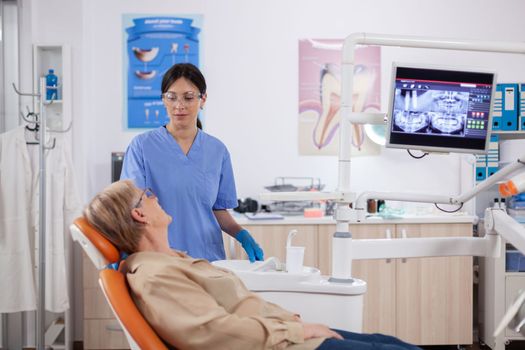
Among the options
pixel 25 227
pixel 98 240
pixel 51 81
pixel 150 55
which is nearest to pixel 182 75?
pixel 98 240

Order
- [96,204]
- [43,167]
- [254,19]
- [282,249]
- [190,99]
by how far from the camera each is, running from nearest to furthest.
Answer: [96,204]
[190,99]
[43,167]
[282,249]
[254,19]

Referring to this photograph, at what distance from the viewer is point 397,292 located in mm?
3623

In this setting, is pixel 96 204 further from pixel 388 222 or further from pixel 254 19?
pixel 254 19

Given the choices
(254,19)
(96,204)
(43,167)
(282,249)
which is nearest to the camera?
(96,204)

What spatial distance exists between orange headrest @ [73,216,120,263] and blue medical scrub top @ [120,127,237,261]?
2.16 ft

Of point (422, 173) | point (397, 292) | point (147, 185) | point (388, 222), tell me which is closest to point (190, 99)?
point (147, 185)

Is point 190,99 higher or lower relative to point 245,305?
higher

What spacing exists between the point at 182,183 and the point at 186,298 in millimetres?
824

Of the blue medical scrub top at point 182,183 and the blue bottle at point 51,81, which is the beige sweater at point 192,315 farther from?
the blue bottle at point 51,81

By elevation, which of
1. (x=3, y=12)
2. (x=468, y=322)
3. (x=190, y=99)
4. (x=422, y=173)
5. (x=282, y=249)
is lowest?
(x=468, y=322)

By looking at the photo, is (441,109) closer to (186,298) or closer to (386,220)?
(186,298)

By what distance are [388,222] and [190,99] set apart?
1790 mm

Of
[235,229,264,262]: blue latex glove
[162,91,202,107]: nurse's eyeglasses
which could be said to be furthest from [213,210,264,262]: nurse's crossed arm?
[162,91,202,107]: nurse's eyeglasses

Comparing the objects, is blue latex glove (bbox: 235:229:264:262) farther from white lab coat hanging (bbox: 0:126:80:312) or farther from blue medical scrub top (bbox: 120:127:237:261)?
white lab coat hanging (bbox: 0:126:80:312)
